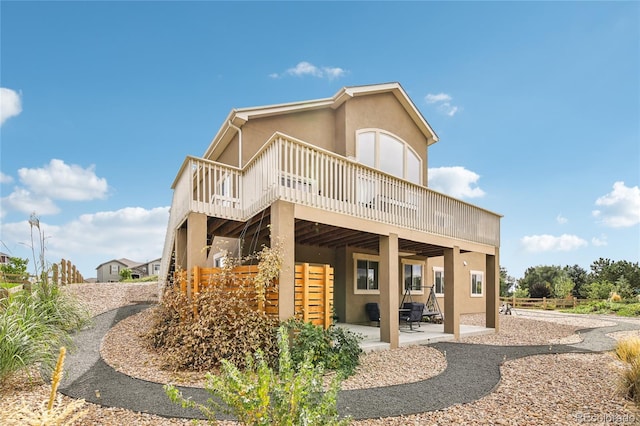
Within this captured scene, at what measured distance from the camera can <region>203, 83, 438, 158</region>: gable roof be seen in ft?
34.7

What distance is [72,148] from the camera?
10.2 metres

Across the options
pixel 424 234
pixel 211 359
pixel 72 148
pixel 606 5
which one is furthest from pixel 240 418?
pixel 606 5

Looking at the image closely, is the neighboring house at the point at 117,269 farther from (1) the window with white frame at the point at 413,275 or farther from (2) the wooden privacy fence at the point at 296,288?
(2) the wooden privacy fence at the point at 296,288

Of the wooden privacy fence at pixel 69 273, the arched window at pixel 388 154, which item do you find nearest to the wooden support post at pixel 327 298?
the arched window at pixel 388 154

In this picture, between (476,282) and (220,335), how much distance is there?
16.8 meters

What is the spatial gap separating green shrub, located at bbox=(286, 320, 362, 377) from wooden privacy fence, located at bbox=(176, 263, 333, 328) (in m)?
0.36

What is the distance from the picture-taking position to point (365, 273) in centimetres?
1284

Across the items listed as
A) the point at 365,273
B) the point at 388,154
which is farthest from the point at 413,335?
the point at 388,154

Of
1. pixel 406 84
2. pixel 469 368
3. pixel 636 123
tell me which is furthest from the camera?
pixel 406 84

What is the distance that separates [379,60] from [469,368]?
10.1m

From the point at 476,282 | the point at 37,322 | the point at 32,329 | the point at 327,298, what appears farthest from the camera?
the point at 476,282

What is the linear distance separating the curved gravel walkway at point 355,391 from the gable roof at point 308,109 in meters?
6.44

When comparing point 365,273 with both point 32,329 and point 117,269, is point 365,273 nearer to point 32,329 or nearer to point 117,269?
point 32,329

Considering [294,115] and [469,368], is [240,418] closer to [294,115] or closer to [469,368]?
[469,368]
